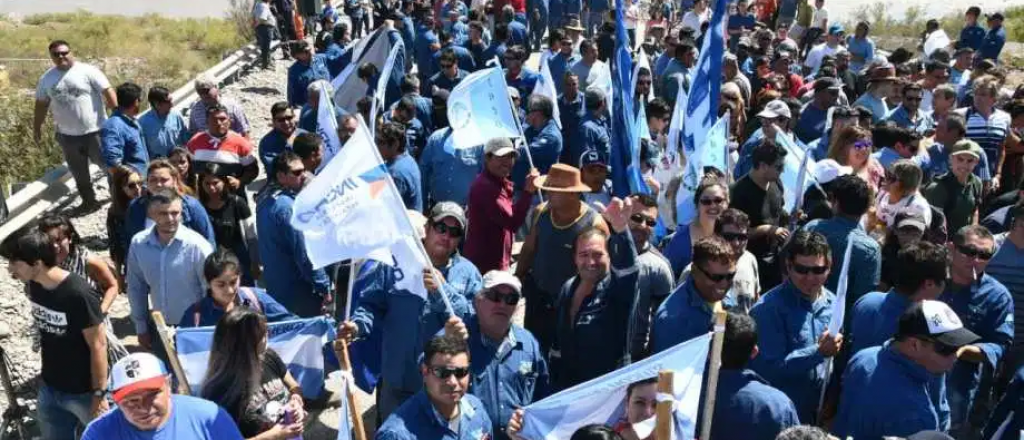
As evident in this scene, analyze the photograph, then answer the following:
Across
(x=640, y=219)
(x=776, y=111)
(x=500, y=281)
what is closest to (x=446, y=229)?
(x=500, y=281)

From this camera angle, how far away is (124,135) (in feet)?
29.1

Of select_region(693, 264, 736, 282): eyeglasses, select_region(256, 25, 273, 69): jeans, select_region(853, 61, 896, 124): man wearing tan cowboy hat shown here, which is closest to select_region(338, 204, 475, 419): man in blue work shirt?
select_region(693, 264, 736, 282): eyeglasses

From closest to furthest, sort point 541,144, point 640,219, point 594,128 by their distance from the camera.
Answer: point 640,219
point 541,144
point 594,128

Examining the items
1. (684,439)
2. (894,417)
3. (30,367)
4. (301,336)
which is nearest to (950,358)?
(894,417)

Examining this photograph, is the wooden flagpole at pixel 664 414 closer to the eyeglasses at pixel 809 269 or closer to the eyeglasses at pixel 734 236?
the eyeglasses at pixel 809 269

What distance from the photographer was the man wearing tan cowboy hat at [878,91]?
10398 mm

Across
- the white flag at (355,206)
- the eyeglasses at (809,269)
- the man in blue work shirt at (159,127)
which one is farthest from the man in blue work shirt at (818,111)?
the man in blue work shirt at (159,127)

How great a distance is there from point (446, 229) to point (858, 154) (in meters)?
3.79

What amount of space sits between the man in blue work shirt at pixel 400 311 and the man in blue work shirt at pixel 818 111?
18.3 feet

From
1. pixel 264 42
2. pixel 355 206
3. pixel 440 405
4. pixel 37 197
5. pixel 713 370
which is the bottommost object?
pixel 264 42

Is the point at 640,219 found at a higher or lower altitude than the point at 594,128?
higher

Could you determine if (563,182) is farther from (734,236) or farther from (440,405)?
(440,405)

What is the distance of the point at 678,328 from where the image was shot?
Answer: 506cm

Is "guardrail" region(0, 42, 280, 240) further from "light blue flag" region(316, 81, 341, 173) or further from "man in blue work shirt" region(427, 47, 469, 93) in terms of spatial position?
"light blue flag" region(316, 81, 341, 173)
